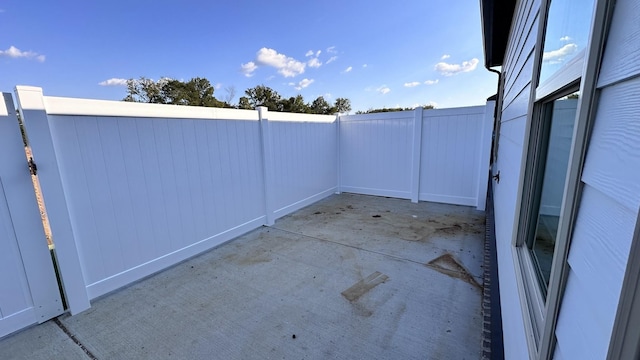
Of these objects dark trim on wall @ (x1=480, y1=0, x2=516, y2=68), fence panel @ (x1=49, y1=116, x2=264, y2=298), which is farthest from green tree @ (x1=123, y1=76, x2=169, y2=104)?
dark trim on wall @ (x1=480, y1=0, x2=516, y2=68)

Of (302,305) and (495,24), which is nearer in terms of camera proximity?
(302,305)

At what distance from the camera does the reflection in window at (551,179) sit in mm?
836

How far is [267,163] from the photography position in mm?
4184

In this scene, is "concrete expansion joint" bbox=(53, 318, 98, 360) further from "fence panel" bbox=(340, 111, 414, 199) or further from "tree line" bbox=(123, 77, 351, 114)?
"tree line" bbox=(123, 77, 351, 114)

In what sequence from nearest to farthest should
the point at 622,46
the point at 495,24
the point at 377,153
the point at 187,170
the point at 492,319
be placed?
the point at 622,46
the point at 492,319
the point at 187,170
the point at 495,24
the point at 377,153

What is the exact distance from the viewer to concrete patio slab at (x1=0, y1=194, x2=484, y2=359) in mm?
1869

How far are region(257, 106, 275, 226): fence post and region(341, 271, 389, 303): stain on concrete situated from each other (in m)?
2.08

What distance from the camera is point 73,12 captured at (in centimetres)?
1104

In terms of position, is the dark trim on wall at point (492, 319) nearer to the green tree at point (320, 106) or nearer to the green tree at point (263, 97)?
the green tree at point (263, 97)

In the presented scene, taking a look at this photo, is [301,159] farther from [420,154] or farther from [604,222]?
[604,222]

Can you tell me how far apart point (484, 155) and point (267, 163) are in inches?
151

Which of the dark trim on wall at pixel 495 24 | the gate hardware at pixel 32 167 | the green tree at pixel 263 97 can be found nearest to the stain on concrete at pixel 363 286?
the gate hardware at pixel 32 167

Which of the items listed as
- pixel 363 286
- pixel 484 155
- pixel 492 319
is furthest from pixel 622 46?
pixel 484 155

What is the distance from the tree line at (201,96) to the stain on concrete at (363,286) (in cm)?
2419
